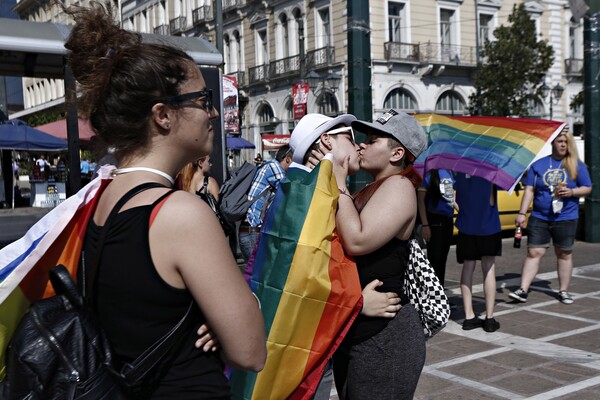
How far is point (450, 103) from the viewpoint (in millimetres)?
35094

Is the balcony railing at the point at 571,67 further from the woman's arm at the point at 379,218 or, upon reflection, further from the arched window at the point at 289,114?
the woman's arm at the point at 379,218

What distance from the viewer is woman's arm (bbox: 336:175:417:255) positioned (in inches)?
97.3

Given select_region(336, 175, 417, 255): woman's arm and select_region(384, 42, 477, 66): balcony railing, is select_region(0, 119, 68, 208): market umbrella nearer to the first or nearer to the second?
select_region(336, 175, 417, 255): woman's arm

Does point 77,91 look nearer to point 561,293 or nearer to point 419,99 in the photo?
point 561,293

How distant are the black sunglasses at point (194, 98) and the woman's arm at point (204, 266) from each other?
0.27m

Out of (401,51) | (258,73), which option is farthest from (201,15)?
(401,51)

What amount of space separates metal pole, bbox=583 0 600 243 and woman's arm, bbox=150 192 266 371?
39.8 ft

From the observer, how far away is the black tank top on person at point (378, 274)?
105 inches

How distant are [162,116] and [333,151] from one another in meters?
1.09

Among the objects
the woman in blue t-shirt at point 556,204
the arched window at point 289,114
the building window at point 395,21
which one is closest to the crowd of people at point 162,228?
the woman in blue t-shirt at point 556,204

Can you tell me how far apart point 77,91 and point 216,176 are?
6.73 meters

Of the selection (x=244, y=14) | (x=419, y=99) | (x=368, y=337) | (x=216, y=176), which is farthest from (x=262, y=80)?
(x=368, y=337)

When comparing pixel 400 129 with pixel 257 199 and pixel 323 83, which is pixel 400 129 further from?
pixel 323 83

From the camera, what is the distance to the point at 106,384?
1.51 metres
